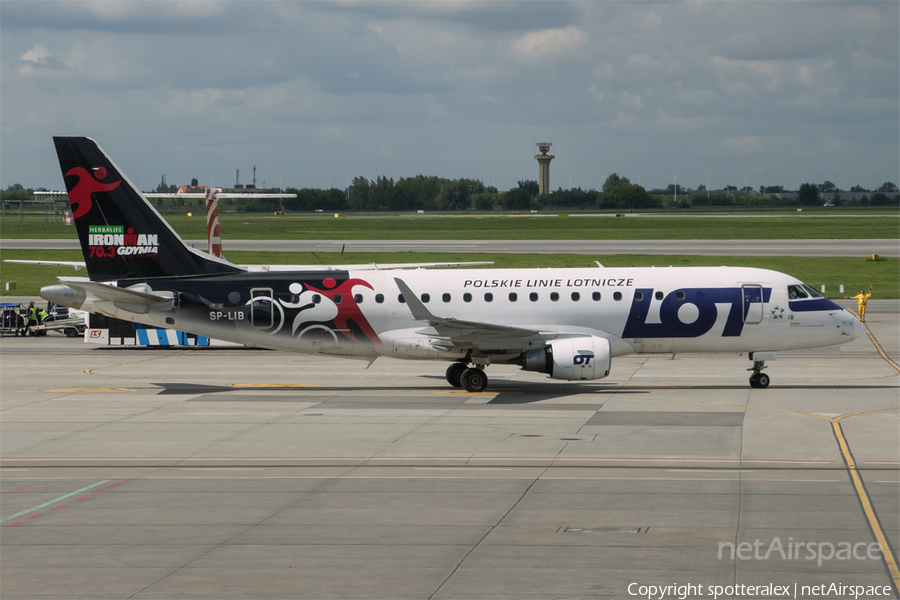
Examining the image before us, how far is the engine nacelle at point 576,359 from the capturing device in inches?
1203

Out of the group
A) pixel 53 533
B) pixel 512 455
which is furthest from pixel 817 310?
pixel 53 533

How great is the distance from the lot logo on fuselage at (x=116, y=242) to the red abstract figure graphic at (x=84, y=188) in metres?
0.73

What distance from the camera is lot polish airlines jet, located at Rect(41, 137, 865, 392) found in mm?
32062

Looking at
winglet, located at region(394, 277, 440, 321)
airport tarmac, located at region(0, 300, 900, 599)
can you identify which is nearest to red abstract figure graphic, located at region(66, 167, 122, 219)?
airport tarmac, located at region(0, 300, 900, 599)

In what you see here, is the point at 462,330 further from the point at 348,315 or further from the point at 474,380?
the point at 348,315

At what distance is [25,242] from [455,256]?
61670mm

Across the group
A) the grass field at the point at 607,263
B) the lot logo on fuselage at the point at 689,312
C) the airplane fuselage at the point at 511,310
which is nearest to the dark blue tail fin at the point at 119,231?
the airplane fuselage at the point at 511,310

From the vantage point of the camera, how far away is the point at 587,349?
101 ft

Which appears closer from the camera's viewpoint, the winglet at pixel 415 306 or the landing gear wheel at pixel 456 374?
the winglet at pixel 415 306

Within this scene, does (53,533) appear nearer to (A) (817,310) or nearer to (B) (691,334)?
(B) (691,334)

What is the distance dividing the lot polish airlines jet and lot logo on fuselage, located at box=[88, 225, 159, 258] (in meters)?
0.04

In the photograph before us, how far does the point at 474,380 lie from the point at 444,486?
42.3ft

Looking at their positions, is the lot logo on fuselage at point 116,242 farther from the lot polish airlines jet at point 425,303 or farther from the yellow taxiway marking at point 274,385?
the yellow taxiway marking at point 274,385

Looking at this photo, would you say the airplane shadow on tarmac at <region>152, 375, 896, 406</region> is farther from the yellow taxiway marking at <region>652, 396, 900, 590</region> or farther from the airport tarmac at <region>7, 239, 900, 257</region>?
the airport tarmac at <region>7, 239, 900, 257</region>
